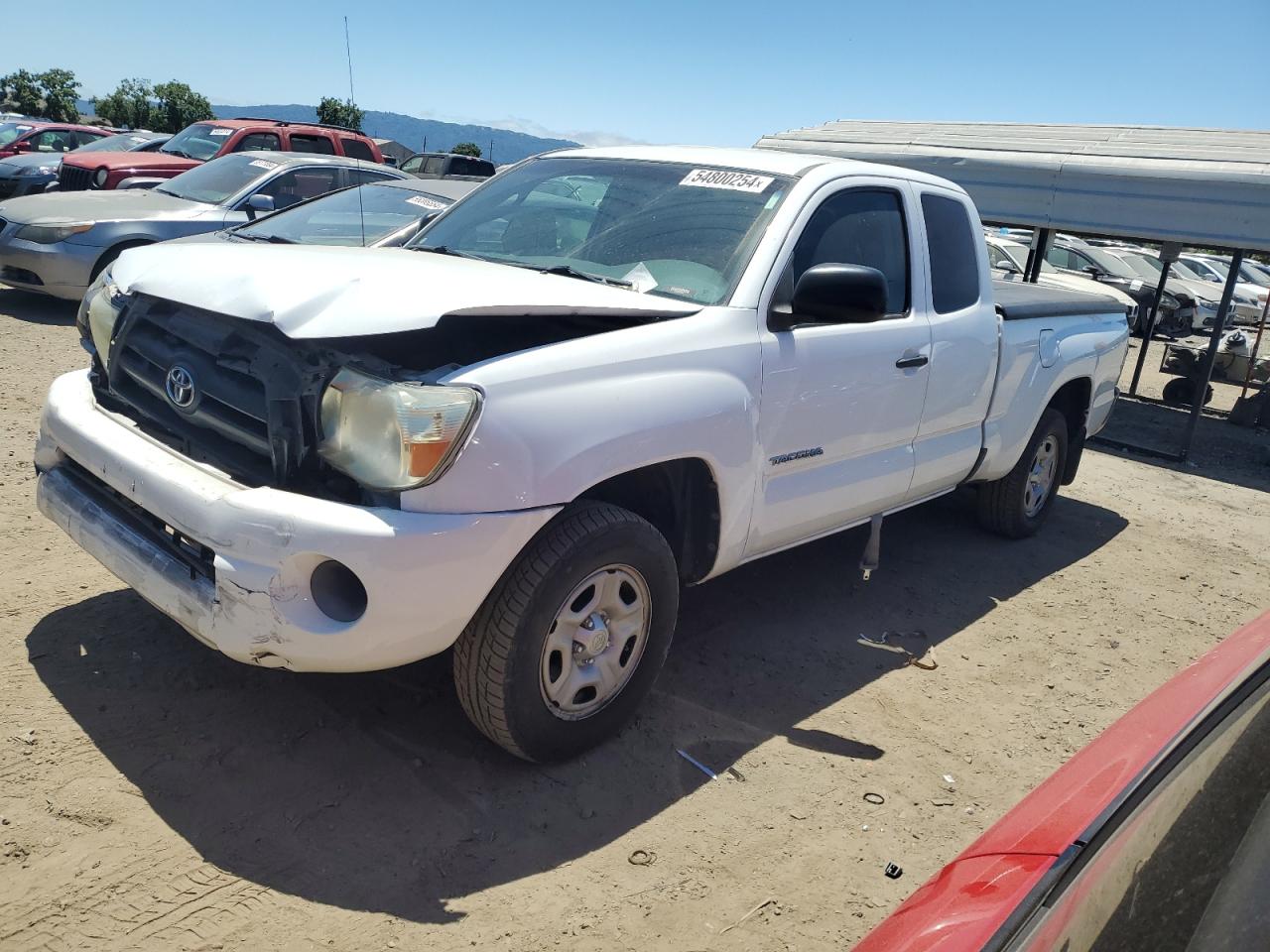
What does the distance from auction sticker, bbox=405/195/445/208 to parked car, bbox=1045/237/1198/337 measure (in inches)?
515

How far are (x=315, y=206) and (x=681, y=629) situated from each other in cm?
508

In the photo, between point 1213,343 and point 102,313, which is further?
point 1213,343

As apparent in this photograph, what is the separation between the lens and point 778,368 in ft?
11.8

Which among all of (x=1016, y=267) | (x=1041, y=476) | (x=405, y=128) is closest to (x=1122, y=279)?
(x=1016, y=267)

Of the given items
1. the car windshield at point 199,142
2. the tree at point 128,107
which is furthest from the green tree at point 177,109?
the car windshield at point 199,142

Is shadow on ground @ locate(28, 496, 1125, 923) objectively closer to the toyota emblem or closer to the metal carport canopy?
the toyota emblem

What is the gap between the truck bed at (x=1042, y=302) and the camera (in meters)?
5.27

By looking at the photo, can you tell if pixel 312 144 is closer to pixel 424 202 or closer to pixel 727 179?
pixel 424 202

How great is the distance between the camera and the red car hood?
11586mm

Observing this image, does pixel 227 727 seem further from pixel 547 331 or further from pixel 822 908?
pixel 822 908

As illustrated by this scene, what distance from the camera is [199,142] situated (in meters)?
13.3

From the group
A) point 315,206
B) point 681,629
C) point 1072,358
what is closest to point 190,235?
point 315,206

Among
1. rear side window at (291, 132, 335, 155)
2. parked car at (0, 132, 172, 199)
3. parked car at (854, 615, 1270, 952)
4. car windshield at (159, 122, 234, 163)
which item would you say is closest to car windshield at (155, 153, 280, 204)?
car windshield at (159, 122, 234, 163)

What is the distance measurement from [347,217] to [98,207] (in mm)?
3317
